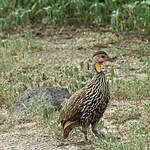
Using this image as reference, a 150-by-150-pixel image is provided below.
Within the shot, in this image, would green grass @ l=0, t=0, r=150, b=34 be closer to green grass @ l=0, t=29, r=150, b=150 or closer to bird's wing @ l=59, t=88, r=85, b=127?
green grass @ l=0, t=29, r=150, b=150

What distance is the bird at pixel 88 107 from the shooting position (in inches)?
249

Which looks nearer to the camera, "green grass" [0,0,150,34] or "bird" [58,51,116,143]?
"bird" [58,51,116,143]

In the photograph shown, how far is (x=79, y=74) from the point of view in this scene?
940 cm

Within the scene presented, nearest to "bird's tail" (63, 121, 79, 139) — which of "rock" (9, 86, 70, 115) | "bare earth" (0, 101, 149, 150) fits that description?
"bare earth" (0, 101, 149, 150)

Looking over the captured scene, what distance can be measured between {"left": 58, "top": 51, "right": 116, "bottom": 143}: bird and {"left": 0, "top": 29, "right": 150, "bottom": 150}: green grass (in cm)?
22

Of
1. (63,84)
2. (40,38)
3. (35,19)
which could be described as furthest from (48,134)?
(35,19)

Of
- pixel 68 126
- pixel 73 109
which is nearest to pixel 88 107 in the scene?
pixel 73 109

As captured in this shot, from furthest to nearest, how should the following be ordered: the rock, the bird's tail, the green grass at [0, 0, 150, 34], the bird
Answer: the green grass at [0, 0, 150, 34] < the rock < the bird's tail < the bird

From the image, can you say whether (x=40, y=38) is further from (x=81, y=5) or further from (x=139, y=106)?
(x=139, y=106)

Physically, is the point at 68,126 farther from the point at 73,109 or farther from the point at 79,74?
the point at 79,74

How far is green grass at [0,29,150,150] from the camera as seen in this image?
679cm

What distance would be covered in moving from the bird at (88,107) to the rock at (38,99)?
117 cm

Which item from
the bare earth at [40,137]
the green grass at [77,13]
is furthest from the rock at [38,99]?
the green grass at [77,13]

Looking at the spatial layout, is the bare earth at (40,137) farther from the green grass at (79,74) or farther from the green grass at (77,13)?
the green grass at (77,13)
